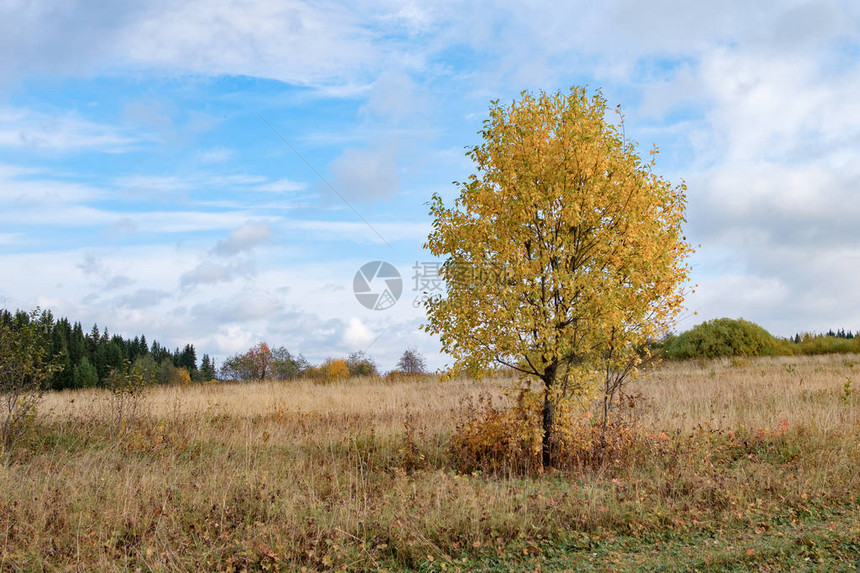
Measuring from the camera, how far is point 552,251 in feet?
28.8

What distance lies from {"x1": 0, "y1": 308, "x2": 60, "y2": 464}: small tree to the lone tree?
770cm

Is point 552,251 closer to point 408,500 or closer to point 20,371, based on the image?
point 408,500

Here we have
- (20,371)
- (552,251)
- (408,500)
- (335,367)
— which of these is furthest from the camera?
(335,367)

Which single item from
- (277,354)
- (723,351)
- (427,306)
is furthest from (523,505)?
(277,354)

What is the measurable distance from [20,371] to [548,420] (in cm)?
966

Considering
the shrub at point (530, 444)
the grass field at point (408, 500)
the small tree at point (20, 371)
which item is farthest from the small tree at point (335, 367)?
the shrub at point (530, 444)

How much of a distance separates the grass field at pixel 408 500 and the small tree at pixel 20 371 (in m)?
0.48

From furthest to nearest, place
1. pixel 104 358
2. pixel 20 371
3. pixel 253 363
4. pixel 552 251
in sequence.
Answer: pixel 104 358, pixel 253 363, pixel 20 371, pixel 552 251

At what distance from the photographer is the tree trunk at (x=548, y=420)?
9117 mm

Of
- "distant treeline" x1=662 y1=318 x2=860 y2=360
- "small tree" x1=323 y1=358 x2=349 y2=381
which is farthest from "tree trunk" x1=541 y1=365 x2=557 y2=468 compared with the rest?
"distant treeline" x1=662 y1=318 x2=860 y2=360

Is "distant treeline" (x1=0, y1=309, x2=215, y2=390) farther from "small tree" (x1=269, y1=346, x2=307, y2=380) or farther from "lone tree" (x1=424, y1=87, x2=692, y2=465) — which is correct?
"lone tree" (x1=424, y1=87, x2=692, y2=465)

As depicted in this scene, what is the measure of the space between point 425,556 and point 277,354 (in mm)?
33553

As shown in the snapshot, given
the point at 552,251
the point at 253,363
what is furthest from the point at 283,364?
the point at 552,251

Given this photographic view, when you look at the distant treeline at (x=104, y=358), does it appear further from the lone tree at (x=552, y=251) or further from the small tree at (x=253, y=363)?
the lone tree at (x=552, y=251)
